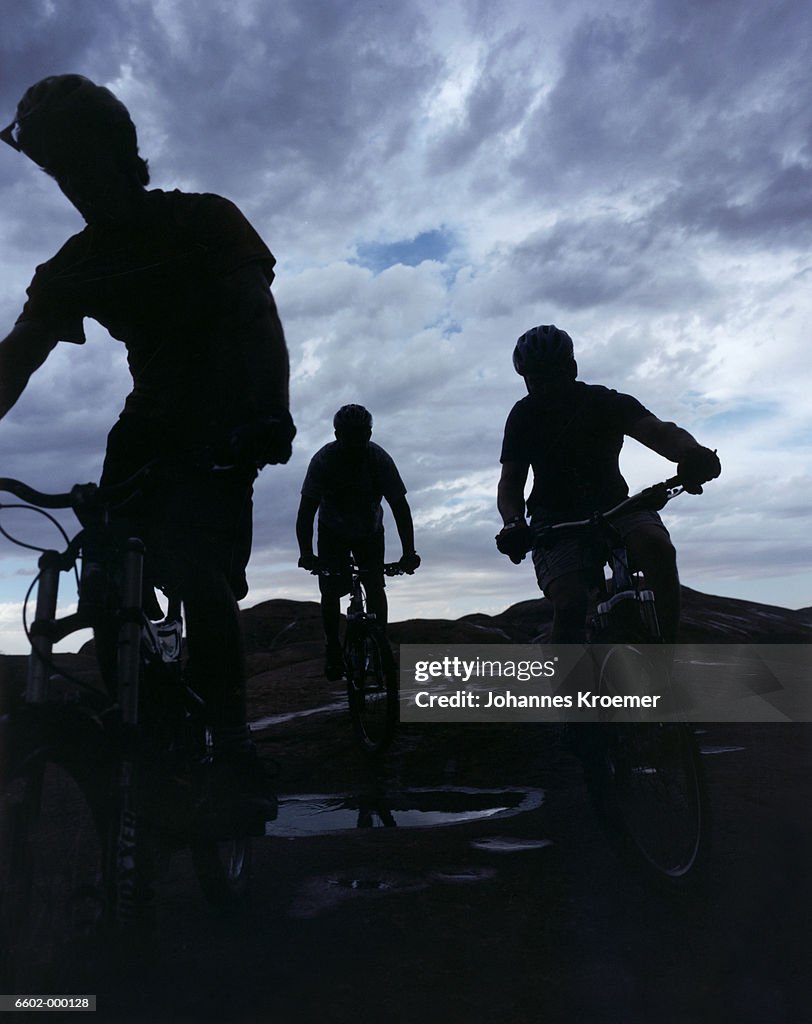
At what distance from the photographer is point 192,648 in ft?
9.16

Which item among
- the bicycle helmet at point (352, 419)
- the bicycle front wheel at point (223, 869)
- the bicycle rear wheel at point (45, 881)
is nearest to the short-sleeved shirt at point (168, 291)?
the bicycle rear wheel at point (45, 881)

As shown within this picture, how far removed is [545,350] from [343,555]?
3147mm

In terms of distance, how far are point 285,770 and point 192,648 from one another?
340cm

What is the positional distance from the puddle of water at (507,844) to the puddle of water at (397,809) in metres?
0.44

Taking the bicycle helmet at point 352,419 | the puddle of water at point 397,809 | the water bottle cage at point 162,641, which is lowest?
the puddle of water at point 397,809

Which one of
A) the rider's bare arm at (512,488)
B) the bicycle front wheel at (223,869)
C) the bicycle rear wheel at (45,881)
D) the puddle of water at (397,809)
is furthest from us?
the puddle of water at (397,809)

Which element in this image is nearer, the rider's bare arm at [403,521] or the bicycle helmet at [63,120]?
the bicycle helmet at [63,120]

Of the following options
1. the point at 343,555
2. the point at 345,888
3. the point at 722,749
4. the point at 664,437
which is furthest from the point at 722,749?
the point at 345,888

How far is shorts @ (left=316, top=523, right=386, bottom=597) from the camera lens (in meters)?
7.07

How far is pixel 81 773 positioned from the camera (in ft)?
6.13

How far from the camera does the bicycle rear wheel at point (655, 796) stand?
294 cm

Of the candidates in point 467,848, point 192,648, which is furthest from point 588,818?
point 192,648

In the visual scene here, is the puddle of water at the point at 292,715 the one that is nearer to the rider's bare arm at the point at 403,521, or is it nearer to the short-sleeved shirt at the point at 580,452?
the rider's bare arm at the point at 403,521

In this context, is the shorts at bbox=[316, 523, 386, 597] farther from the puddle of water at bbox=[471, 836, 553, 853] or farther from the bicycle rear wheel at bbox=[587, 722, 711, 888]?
the bicycle rear wheel at bbox=[587, 722, 711, 888]
